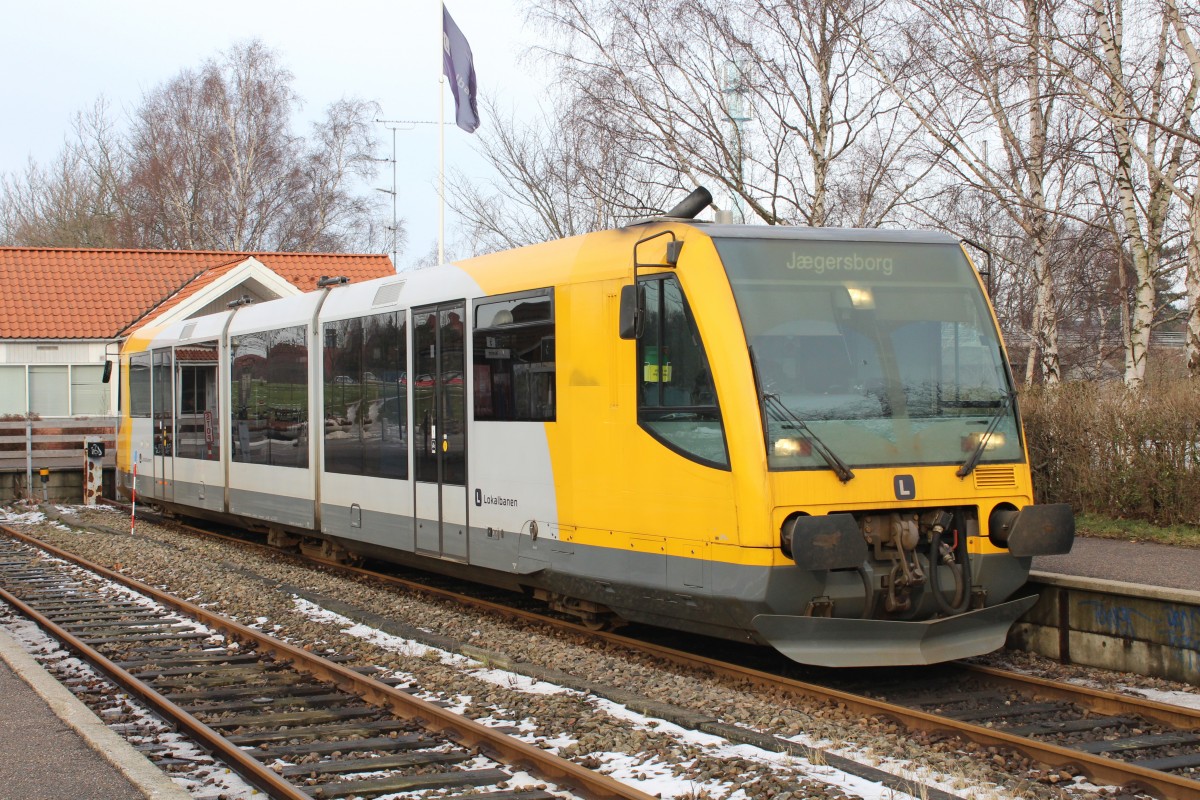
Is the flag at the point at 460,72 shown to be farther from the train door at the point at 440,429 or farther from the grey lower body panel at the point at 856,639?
the grey lower body panel at the point at 856,639

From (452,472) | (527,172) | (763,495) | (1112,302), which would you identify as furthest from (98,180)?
(763,495)

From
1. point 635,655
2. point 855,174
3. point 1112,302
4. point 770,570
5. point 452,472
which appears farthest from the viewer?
point 1112,302

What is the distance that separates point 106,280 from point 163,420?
13.1 meters

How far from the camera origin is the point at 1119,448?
12812 mm

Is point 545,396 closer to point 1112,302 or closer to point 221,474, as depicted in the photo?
point 221,474

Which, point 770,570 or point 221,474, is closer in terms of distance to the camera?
point 770,570

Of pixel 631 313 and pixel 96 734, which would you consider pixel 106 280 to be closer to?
pixel 631 313

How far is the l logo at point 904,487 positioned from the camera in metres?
8.00

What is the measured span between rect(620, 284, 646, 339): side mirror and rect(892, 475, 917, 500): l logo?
191 centimetres

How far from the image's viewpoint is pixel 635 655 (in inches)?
359

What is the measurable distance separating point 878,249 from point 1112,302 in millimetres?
29665

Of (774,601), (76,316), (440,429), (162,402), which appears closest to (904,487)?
(774,601)

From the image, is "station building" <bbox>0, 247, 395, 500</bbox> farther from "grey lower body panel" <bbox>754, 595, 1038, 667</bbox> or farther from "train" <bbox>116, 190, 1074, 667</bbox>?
"grey lower body panel" <bbox>754, 595, 1038, 667</bbox>

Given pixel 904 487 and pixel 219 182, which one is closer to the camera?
pixel 904 487
